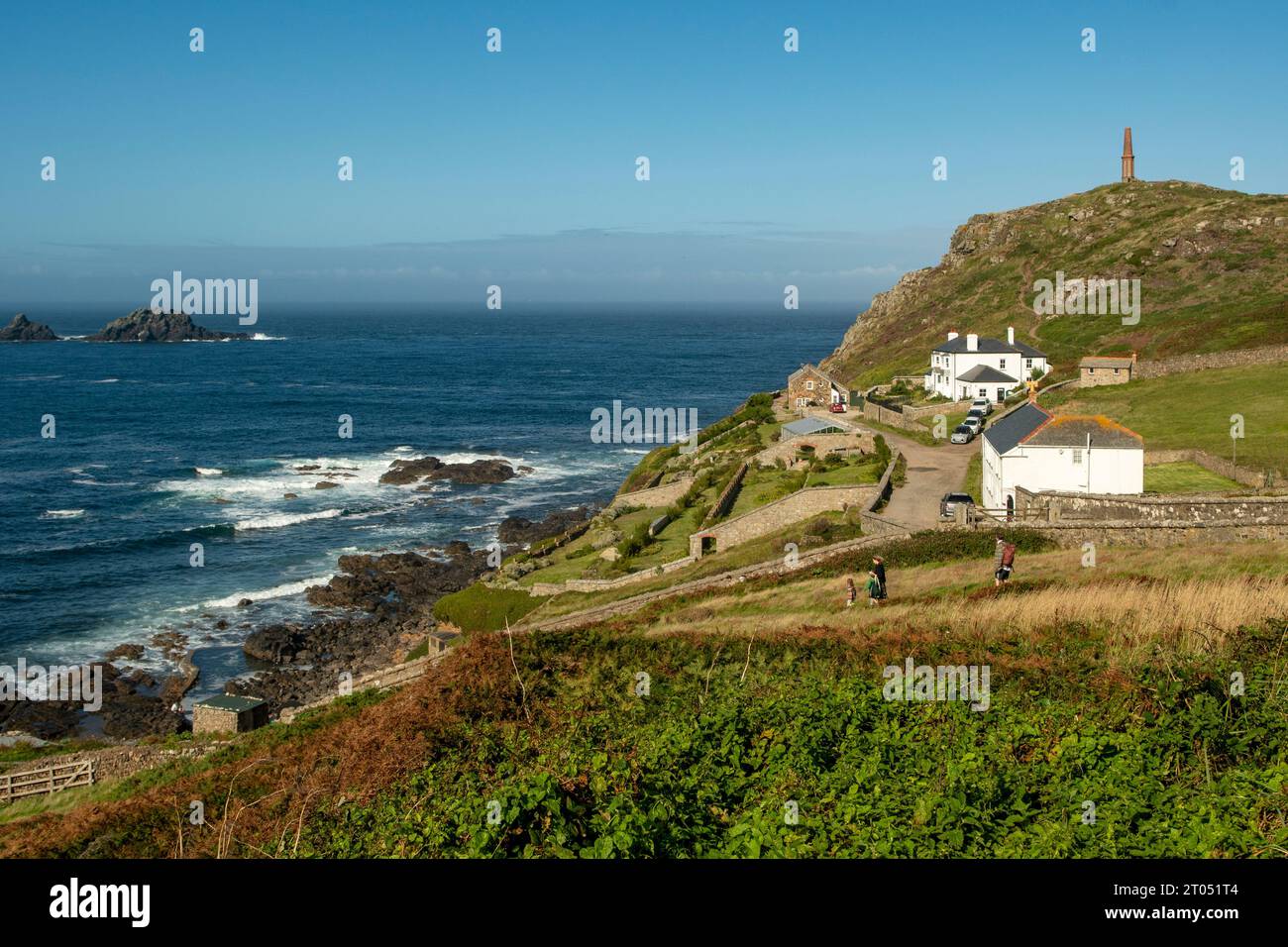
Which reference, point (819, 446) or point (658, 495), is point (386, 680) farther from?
point (819, 446)

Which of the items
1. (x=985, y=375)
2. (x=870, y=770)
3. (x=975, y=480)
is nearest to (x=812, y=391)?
(x=985, y=375)

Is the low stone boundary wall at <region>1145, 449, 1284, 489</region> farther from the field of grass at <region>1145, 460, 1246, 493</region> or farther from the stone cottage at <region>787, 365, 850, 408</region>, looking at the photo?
the stone cottage at <region>787, 365, 850, 408</region>

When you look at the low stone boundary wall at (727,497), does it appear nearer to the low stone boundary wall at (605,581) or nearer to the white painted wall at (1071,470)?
the low stone boundary wall at (605,581)

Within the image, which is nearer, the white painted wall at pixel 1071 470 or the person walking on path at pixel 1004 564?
the person walking on path at pixel 1004 564

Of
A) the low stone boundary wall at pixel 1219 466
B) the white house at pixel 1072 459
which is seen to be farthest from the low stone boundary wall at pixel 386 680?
the low stone boundary wall at pixel 1219 466

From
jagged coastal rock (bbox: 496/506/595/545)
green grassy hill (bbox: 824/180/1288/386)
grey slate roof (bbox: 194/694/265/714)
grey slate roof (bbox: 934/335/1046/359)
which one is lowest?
grey slate roof (bbox: 194/694/265/714)

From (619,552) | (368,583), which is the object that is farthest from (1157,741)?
(368,583)

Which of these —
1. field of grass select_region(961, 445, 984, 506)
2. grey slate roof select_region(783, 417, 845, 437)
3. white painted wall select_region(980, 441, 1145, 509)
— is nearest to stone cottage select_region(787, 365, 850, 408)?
grey slate roof select_region(783, 417, 845, 437)

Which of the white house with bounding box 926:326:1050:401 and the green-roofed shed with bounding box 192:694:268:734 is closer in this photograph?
the green-roofed shed with bounding box 192:694:268:734
